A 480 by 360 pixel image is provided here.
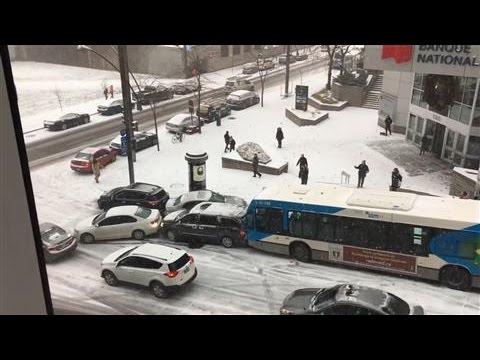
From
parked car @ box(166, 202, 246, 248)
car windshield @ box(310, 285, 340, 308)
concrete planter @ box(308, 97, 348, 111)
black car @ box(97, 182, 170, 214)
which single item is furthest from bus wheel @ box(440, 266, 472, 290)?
concrete planter @ box(308, 97, 348, 111)

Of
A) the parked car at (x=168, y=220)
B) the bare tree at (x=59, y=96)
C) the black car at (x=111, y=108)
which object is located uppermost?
the bare tree at (x=59, y=96)

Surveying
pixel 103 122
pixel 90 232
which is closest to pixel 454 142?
pixel 90 232

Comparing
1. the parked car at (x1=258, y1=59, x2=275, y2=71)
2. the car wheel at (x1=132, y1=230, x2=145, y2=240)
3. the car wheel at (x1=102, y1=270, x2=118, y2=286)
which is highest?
the parked car at (x1=258, y1=59, x2=275, y2=71)

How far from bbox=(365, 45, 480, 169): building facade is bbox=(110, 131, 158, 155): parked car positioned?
20.6 ft

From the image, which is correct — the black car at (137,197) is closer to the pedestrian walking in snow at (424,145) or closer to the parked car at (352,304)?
the parked car at (352,304)

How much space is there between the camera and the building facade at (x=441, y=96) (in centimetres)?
1034

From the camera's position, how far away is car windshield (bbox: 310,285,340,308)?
636cm

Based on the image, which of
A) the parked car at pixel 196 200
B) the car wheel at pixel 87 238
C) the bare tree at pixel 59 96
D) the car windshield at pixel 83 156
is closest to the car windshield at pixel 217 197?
the parked car at pixel 196 200

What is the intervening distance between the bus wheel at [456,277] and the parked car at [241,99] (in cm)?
1130

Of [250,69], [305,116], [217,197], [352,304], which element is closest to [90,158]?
[217,197]

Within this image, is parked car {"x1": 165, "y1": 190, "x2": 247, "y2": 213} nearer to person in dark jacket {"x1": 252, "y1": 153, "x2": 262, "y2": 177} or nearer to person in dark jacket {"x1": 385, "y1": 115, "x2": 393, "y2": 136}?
person in dark jacket {"x1": 252, "y1": 153, "x2": 262, "y2": 177}

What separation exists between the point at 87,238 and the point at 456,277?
254 inches

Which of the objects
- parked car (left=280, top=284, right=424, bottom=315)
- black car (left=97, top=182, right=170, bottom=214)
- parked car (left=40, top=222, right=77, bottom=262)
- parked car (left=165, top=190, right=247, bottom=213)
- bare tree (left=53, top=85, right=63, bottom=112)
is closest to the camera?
parked car (left=280, top=284, right=424, bottom=315)
